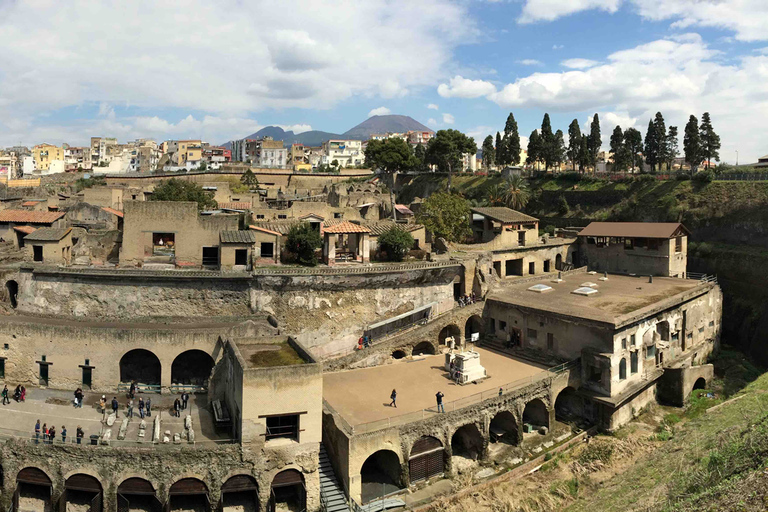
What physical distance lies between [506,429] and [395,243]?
17169 mm

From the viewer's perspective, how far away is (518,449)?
27484mm

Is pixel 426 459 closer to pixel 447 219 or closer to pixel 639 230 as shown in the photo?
pixel 447 219

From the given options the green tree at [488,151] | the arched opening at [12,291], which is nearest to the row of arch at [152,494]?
the arched opening at [12,291]

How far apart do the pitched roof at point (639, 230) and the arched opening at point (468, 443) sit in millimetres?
25096

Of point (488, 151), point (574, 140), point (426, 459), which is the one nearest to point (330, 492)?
point (426, 459)

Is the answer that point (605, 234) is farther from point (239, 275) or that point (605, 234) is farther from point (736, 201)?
point (239, 275)

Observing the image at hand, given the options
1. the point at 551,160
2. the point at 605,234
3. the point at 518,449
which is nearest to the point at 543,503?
the point at 518,449

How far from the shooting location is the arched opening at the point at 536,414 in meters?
29.6

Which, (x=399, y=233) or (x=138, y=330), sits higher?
(x=399, y=233)

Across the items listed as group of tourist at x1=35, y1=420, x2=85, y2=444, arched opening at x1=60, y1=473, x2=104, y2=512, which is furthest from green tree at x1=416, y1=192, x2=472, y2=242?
arched opening at x1=60, y1=473, x2=104, y2=512

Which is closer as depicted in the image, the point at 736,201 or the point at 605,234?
the point at 605,234

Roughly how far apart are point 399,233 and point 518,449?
19414 millimetres

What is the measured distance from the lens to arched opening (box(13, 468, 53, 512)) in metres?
23.0

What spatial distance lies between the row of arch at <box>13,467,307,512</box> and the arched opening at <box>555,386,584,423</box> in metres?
15.5
